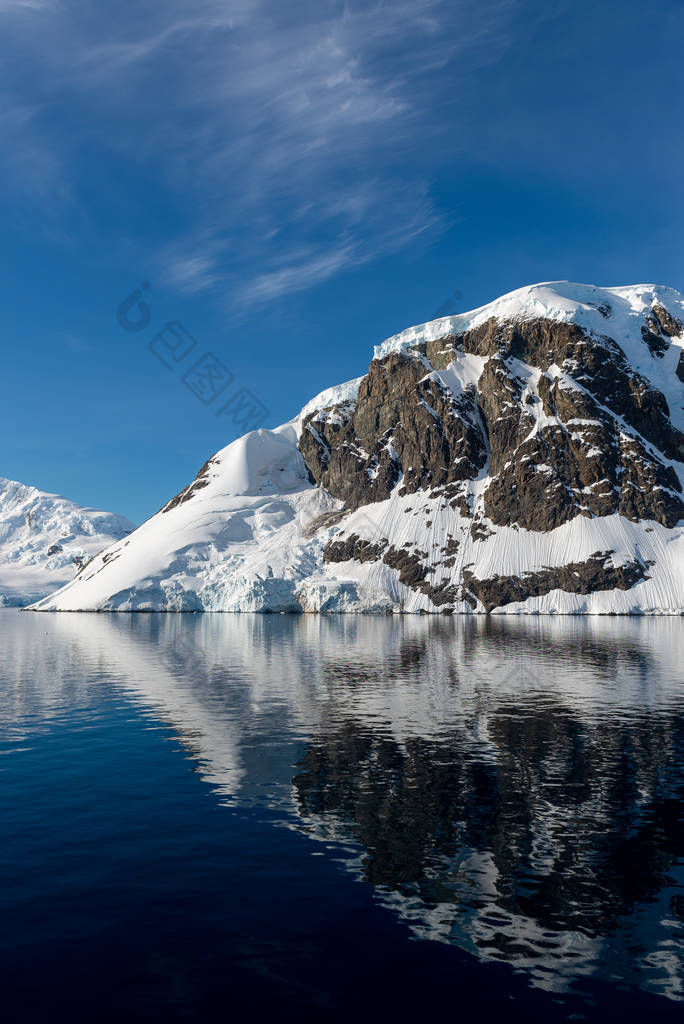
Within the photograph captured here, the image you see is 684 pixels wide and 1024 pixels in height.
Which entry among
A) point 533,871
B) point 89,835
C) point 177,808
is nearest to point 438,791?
point 533,871

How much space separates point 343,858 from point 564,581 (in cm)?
17010

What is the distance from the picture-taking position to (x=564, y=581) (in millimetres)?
181000

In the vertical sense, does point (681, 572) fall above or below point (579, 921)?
above

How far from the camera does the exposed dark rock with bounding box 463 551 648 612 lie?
175875mm

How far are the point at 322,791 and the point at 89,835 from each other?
334 inches

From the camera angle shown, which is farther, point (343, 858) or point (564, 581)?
point (564, 581)

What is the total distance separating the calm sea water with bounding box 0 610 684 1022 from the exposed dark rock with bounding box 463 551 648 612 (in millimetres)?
136032

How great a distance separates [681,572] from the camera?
173375 mm

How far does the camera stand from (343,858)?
20688 millimetres

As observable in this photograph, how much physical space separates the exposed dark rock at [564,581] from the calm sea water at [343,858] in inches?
5356

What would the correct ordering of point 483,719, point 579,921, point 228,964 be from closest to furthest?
point 228,964, point 579,921, point 483,719

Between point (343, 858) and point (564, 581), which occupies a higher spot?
point (564, 581)

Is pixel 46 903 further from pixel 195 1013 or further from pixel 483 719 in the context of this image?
pixel 483 719

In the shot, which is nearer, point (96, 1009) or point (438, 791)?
point (96, 1009)
